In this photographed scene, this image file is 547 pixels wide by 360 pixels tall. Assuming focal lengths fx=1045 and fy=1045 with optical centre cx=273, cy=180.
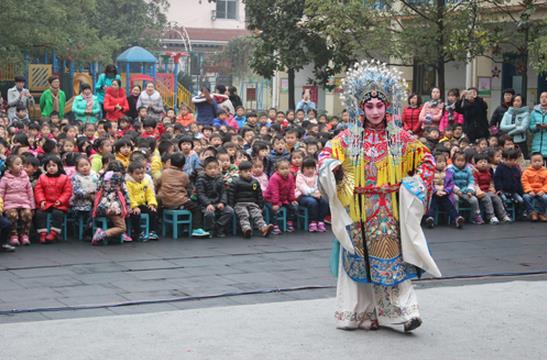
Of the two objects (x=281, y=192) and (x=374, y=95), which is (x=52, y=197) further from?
(x=374, y=95)

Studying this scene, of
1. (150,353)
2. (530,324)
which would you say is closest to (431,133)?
(530,324)

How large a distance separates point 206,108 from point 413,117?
4102 mm

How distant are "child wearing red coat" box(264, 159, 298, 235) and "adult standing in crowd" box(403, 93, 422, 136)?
5051mm

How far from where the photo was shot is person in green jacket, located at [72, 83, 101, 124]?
19.1m

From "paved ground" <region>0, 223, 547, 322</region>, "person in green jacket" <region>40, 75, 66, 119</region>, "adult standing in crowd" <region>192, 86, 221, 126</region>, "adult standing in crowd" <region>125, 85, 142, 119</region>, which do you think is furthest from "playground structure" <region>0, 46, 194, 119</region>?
"paved ground" <region>0, 223, 547, 322</region>

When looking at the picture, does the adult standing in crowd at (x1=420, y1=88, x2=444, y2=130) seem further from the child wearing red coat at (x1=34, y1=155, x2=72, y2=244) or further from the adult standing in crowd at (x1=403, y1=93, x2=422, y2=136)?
the child wearing red coat at (x1=34, y1=155, x2=72, y2=244)

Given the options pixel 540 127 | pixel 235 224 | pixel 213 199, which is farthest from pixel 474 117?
pixel 213 199

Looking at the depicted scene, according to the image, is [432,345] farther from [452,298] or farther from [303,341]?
[452,298]

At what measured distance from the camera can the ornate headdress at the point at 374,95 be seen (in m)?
7.85

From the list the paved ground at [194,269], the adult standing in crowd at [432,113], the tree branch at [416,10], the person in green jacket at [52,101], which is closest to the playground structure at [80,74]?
the person in green jacket at [52,101]

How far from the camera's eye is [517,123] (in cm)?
1747

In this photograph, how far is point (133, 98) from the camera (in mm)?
20031

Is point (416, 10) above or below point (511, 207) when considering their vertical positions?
above

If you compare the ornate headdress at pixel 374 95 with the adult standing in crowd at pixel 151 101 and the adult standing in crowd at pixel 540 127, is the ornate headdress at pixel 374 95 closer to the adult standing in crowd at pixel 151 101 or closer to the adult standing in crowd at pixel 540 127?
the adult standing in crowd at pixel 540 127
